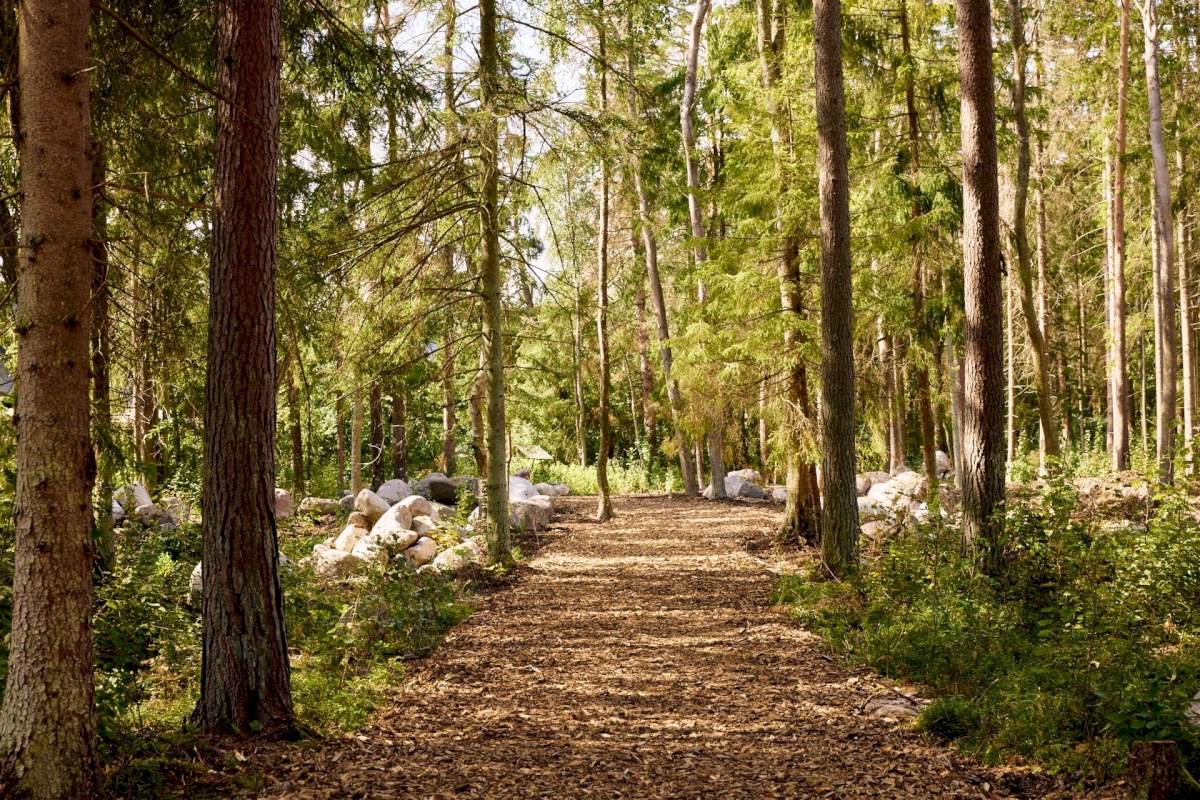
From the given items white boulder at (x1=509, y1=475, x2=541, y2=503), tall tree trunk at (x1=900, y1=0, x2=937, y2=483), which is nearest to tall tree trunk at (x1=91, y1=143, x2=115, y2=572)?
white boulder at (x1=509, y1=475, x2=541, y2=503)

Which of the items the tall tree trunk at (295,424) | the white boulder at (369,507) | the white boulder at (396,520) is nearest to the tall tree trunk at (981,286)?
the white boulder at (396,520)

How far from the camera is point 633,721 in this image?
534 centimetres

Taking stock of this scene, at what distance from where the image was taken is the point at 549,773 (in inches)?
177

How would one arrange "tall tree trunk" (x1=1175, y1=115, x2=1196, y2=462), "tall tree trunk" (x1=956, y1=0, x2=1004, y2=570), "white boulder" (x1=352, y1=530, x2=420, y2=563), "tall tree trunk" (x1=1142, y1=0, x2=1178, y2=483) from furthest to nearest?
"tall tree trunk" (x1=1175, y1=115, x2=1196, y2=462)
"tall tree trunk" (x1=1142, y1=0, x2=1178, y2=483)
"white boulder" (x1=352, y1=530, x2=420, y2=563)
"tall tree trunk" (x1=956, y1=0, x2=1004, y2=570)

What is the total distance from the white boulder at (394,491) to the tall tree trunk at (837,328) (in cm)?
919

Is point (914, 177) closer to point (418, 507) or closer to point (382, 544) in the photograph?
point (418, 507)

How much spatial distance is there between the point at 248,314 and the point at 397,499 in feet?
38.5

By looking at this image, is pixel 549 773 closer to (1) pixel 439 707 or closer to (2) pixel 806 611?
(1) pixel 439 707

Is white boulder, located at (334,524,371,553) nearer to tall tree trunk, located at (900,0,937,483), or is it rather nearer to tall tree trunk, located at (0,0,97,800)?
tall tree trunk, located at (0,0,97,800)

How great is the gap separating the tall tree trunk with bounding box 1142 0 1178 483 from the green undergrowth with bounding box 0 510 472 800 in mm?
12944

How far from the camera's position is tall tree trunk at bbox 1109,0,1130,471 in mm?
15914

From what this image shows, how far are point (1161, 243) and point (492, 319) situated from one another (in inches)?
495

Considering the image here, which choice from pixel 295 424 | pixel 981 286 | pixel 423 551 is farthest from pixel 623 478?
pixel 981 286

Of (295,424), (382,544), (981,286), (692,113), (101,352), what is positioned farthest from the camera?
(295,424)
